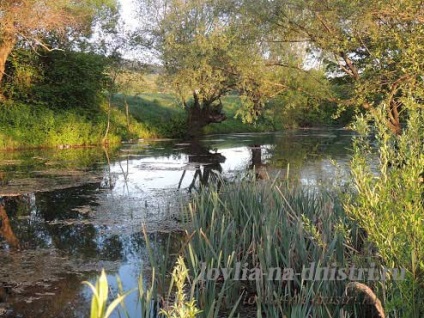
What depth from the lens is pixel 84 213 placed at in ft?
32.3

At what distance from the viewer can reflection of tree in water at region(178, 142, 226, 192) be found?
14096 millimetres

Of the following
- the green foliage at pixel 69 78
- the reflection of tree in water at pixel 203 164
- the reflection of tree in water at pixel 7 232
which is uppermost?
the green foliage at pixel 69 78

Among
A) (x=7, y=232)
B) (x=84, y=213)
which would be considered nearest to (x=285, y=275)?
(x=7, y=232)

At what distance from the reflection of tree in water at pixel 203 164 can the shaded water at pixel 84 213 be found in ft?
0.14

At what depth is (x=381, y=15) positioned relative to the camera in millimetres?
11031

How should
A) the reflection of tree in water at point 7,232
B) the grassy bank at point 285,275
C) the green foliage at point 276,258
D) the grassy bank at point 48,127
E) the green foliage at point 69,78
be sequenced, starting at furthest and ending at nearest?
the green foliage at point 69,78, the grassy bank at point 48,127, the reflection of tree in water at point 7,232, the green foliage at point 276,258, the grassy bank at point 285,275

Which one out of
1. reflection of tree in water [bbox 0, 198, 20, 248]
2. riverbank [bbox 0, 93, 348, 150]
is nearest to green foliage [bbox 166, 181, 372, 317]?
reflection of tree in water [bbox 0, 198, 20, 248]

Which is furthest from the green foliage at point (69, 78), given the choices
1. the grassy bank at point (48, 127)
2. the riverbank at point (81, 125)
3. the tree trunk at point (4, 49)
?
the tree trunk at point (4, 49)

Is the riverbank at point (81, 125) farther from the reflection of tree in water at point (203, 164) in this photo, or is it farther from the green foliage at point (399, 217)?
the green foliage at point (399, 217)

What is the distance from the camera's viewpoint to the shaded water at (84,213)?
5.69 metres

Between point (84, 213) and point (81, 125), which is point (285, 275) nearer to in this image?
point (84, 213)

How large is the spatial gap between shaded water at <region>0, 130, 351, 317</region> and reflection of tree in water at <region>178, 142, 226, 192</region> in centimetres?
4

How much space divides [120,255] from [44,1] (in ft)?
56.2

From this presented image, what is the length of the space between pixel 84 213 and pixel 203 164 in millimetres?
9368
